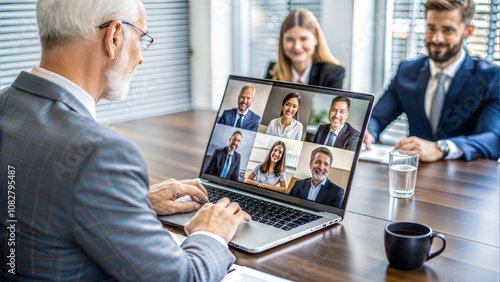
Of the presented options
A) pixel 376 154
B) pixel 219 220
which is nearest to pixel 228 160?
pixel 219 220

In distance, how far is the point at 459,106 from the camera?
246 cm

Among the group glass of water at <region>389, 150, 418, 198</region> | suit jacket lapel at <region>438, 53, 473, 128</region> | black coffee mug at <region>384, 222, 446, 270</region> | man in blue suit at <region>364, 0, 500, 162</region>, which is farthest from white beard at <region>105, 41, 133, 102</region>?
suit jacket lapel at <region>438, 53, 473, 128</region>

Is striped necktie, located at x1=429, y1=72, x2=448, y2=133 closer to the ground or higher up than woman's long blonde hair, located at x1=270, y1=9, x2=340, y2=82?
closer to the ground

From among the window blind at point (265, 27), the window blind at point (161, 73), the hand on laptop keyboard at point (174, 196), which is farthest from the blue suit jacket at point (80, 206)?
the window blind at point (265, 27)

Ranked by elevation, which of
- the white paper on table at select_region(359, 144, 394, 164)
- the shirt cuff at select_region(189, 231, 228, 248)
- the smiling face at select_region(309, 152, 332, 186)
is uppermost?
the smiling face at select_region(309, 152, 332, 186)

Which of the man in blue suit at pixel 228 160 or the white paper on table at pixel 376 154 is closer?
the man in blue suit at pixel 228 160

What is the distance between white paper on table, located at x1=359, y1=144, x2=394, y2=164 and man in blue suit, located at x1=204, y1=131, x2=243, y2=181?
0.52m

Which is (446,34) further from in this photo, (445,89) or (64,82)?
(64,82)

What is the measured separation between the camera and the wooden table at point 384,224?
1.21m

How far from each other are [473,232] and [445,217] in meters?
0.11

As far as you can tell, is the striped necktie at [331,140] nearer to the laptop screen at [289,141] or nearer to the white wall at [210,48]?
the laptop screen at [289,141]

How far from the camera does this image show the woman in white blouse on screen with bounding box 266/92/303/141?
5.22ft

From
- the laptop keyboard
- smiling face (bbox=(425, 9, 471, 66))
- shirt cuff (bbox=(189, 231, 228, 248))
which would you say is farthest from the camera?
smiling face (bbox=(425, 9, 471, 66))

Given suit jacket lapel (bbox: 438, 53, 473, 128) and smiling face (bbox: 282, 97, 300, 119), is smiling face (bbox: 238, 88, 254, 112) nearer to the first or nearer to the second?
smiling face (bbox: 282, 97, 300, 119)
